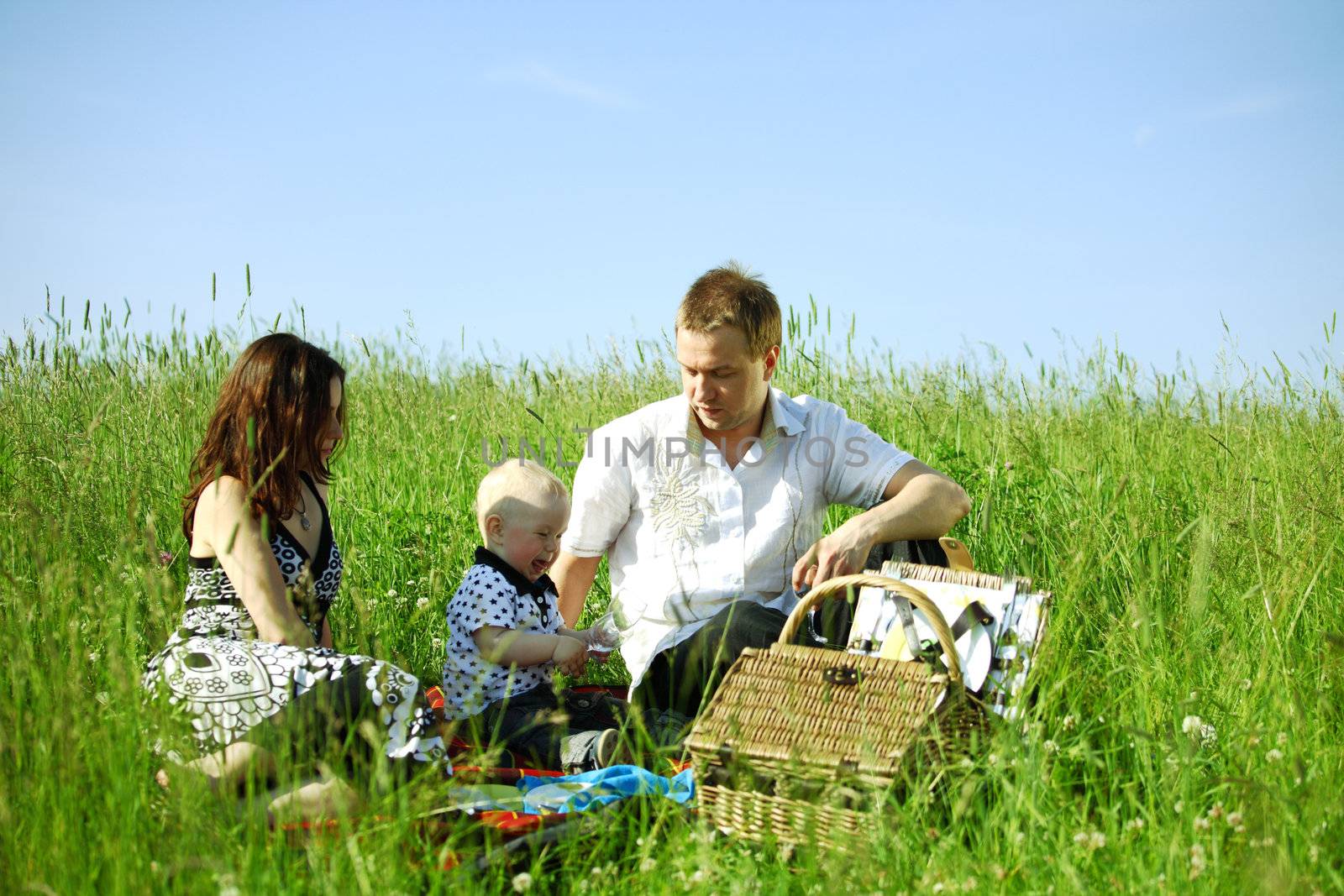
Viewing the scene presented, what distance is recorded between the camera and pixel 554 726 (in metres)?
3.03

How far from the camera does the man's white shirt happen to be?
11.2ft

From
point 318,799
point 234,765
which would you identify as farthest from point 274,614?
point 318,799

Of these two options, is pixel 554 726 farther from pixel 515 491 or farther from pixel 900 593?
pixel 900 593

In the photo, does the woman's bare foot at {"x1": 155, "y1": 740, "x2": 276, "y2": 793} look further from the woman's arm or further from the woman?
the woman's arm

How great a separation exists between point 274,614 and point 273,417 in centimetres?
54

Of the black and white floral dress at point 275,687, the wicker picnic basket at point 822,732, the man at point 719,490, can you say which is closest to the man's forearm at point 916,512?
the man at point 719,490

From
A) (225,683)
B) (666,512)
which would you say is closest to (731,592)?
(666,512)

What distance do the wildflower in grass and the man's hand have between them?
131 centimetres

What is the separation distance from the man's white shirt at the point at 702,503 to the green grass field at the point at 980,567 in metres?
0.46

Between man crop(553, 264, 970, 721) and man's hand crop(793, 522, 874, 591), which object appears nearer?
man's hand crop(793, 522, 874, 591)

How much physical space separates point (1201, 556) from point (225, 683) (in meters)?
2.19

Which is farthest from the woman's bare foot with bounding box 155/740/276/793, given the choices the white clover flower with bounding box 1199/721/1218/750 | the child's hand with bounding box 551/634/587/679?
the white clover flower with bounding box 1199/721/1218/750

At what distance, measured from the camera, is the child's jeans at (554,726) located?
2.93 meters

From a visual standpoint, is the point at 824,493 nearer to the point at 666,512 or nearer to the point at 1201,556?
the point at 666,512
